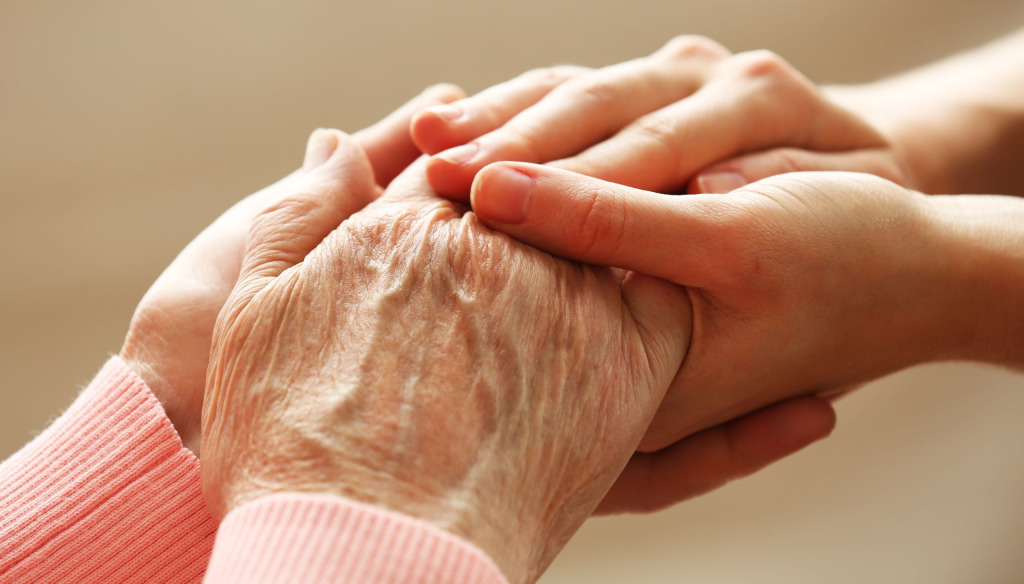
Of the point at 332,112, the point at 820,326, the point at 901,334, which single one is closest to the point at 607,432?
the point at 820,326

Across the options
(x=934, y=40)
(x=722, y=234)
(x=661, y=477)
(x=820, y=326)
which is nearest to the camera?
(x=722, y=234)

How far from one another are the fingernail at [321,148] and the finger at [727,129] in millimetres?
244

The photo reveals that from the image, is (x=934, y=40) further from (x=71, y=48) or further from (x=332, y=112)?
(x=71, y=48)

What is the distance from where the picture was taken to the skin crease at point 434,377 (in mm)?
567

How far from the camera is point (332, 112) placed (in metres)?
1.41

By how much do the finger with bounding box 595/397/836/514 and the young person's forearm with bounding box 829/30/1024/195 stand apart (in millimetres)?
421

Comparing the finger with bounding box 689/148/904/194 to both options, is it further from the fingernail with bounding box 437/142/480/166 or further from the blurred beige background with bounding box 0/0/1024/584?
the blurred beige background with bounding box 0/0/1024/584

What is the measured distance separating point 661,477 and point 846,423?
754 millimetres

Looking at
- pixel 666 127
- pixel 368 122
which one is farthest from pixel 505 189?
pixel 368 122

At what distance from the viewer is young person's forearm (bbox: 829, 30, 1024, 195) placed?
1.17 metres

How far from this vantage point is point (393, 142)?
100 cm

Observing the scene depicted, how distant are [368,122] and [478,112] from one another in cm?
57

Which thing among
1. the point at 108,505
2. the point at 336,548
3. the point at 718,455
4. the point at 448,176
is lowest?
the point at 718,455

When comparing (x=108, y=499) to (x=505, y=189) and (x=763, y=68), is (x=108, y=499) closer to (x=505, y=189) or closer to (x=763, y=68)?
(x=505, y=189)
